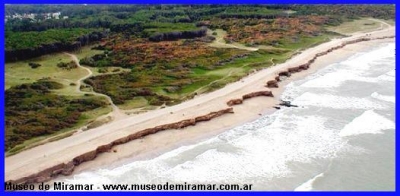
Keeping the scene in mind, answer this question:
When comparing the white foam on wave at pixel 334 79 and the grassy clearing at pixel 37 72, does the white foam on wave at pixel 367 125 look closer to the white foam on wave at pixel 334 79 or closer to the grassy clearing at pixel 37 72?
the white foam on wave at pixel 334 79

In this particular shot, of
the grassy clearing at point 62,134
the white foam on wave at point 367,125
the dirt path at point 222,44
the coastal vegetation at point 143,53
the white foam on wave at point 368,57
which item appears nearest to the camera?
the grassy clearing at point 62,134

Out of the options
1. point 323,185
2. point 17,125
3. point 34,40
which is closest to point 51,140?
point 17,125

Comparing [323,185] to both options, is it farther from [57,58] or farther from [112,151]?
[57,58]

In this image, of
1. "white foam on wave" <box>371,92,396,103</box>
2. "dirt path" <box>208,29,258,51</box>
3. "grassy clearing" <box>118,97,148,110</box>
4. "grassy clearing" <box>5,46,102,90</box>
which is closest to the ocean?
"white foam on wave" <box>371,92,396,103</box>

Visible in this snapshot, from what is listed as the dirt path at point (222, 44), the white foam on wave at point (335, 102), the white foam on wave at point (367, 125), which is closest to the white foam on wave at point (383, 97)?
the white foam on wave at point (335, 102)

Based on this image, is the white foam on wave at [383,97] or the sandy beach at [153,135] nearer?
the sandy beach at [153,135]

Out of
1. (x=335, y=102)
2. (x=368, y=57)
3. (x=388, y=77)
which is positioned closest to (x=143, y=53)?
(x=335, y=102)
